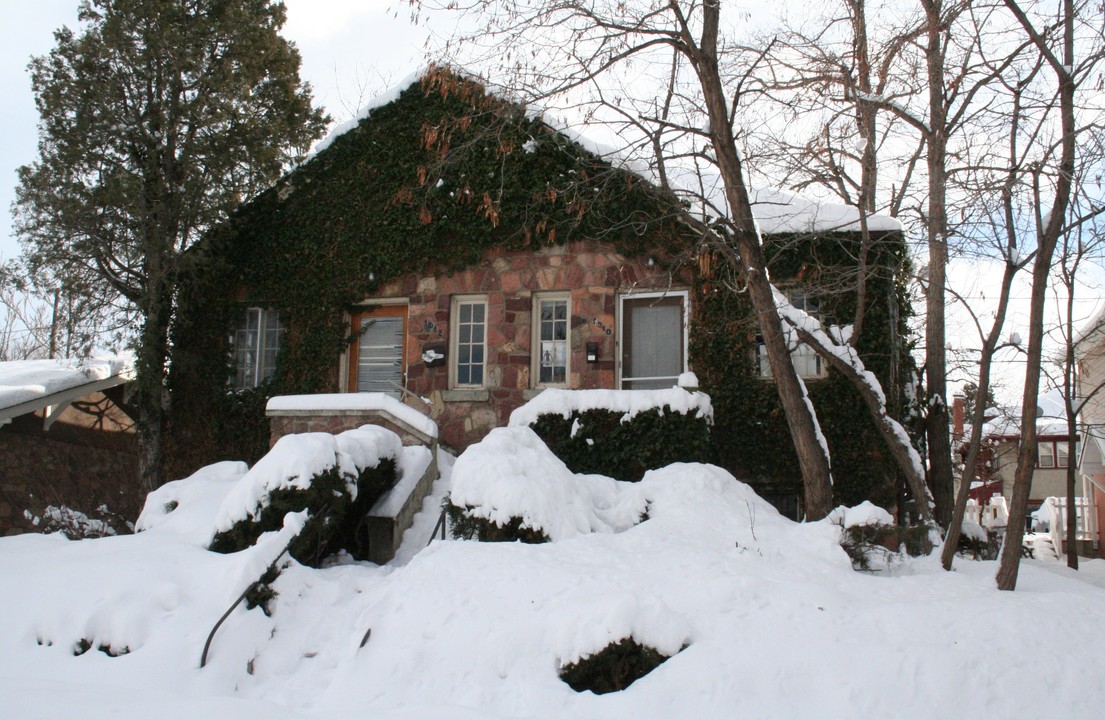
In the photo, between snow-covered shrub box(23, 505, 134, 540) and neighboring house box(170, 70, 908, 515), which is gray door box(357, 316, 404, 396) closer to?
neighboring house box(170, 70, 908, 515)

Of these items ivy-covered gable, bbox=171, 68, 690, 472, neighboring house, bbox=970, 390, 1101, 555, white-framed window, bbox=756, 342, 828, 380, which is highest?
ivy-covered gable, bbox=171, 68, 690, 472

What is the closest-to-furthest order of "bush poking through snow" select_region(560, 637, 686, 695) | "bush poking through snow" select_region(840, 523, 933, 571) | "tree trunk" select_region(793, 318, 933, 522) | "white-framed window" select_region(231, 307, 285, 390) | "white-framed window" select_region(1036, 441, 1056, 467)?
"bush poking through snow" select_region(560, 637, 686, 695) → "bush poking through snow" select_region(840, 523, 933, 571) → "tree trunk" select_region(793, 318, 933, 522) → "white-framed window" select_region(231, 307, 285, 390) → "white-framed window" select_region(1036, 441, 1056, 467)

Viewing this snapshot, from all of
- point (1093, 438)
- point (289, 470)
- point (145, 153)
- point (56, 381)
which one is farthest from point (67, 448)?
point (1093, 438)

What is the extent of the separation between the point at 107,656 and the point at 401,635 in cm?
201

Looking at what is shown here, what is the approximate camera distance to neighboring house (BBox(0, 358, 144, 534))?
A: 11.2 meters

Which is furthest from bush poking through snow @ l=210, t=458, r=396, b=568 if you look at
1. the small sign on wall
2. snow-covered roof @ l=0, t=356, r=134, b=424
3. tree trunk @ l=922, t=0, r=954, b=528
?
tree trunk @ l=922, t=0, r=954, b=528

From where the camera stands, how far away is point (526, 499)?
7137mm

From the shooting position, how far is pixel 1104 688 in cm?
482

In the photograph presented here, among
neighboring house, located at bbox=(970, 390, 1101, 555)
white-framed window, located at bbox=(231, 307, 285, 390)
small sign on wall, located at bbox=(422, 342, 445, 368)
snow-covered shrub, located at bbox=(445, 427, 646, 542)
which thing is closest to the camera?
snow-covered shrub, located at bbox=(445, 427, 646, 542)

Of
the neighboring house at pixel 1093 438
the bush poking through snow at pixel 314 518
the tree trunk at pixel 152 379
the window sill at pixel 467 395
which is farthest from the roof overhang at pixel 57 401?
the neighboring house at pixel 1093 438

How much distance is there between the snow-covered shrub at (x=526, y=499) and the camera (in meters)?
7.07

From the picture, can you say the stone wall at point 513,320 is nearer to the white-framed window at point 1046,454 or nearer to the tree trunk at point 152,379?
the tree trunk at point 152,379

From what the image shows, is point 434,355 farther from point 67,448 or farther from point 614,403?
point 67,448

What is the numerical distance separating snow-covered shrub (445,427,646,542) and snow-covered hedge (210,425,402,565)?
3.05 feet
